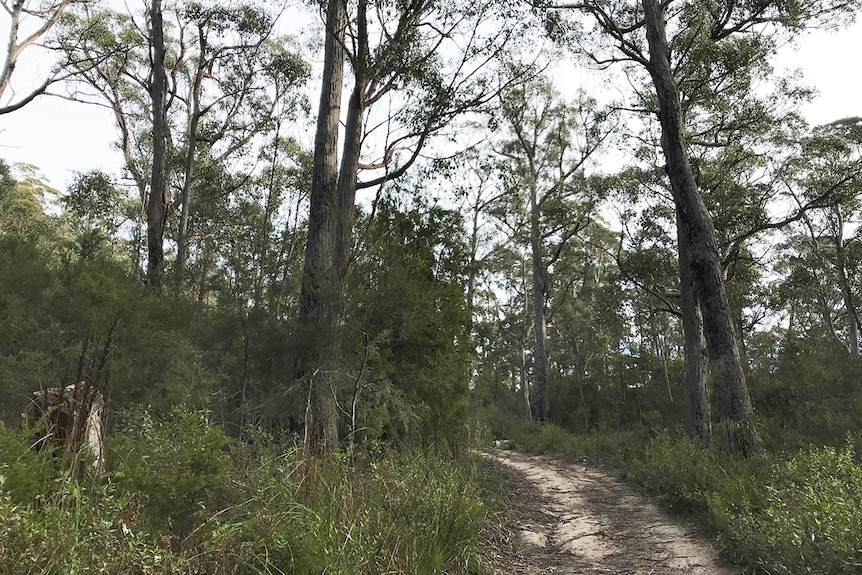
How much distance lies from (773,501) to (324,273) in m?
4.83

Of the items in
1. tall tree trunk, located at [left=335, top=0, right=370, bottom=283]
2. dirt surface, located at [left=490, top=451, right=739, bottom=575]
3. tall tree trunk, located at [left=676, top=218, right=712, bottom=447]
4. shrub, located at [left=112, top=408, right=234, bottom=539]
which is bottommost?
dirt surface, located at [left=490, top=451, right=739, bottom=575]

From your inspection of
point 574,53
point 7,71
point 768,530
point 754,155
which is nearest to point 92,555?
point 768,530

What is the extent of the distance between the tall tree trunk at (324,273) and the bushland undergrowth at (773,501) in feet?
10.9

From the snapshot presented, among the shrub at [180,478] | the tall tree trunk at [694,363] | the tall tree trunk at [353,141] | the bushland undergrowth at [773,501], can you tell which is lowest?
the bushland undergrowth at [773,501]

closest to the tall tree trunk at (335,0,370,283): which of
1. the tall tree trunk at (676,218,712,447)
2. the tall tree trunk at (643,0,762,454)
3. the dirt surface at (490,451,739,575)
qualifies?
the dirt surface at (490,451,739,575)

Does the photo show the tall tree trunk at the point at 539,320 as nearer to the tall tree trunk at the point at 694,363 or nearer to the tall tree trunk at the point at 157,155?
the tall tree trunk at the point at 694,363

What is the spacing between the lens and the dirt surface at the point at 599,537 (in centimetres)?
454

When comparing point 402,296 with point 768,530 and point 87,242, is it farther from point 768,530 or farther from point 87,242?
point 87,242

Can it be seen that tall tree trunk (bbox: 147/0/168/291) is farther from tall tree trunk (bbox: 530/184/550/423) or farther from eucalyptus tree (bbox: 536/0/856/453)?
tall tree trunk (bbox: 530/184/550/423)

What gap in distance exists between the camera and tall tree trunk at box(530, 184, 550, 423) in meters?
20.2

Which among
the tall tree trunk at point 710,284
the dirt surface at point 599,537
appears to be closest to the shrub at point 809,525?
the dirt surface at point 599,537

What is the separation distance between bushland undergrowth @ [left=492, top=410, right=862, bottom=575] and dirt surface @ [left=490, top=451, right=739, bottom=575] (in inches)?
10.9

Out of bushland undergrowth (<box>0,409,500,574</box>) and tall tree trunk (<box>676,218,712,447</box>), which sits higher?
tall tree trunk (<box>676,218,712,447</box>)

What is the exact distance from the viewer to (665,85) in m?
9.48
